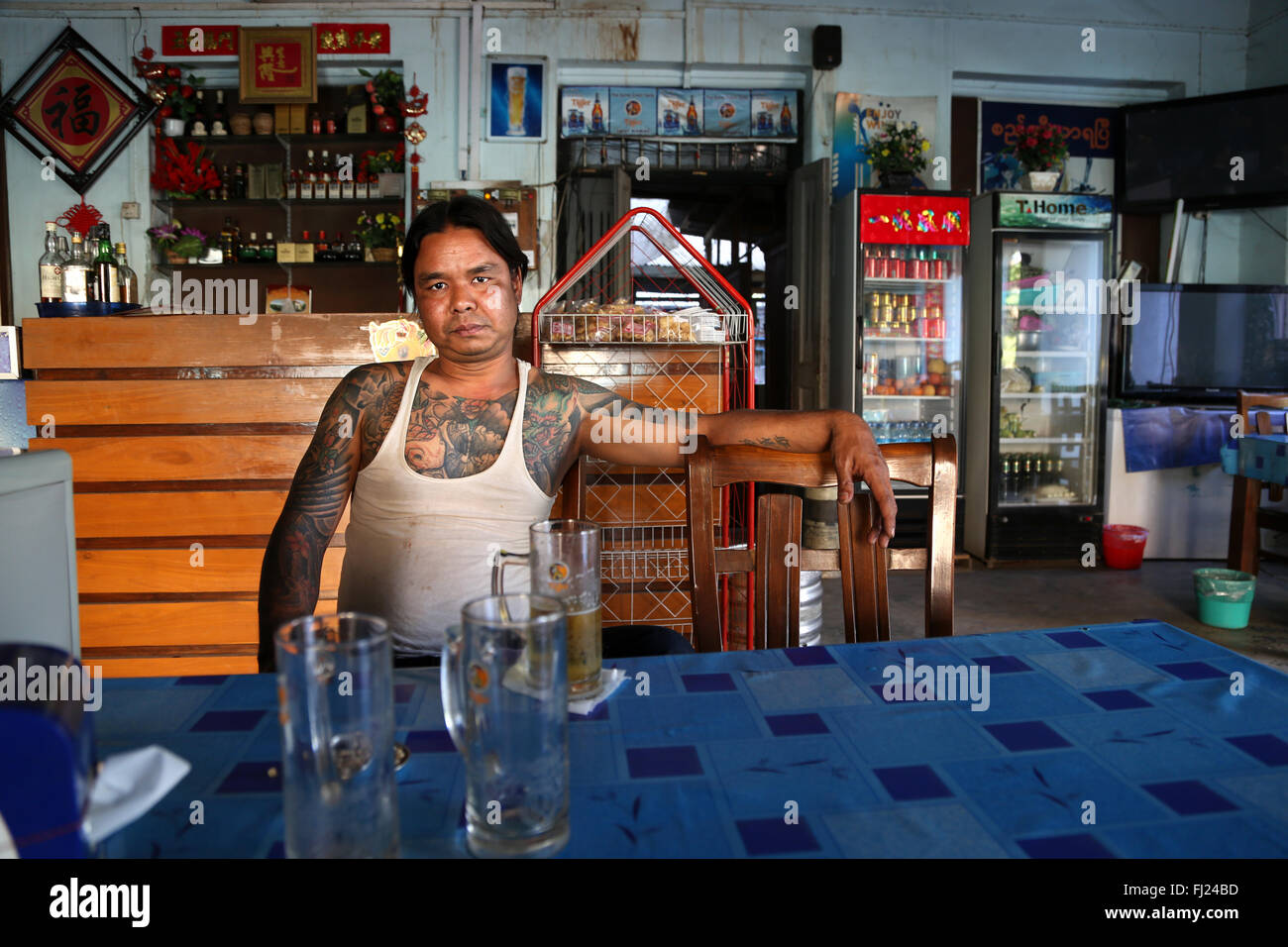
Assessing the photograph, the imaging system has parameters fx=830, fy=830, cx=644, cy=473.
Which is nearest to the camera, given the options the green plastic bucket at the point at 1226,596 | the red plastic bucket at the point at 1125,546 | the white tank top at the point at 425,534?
the white tank top at the point at 425,534

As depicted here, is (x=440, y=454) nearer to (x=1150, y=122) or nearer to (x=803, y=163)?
(x=803, y=163)

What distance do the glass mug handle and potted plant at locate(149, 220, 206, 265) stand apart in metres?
5.67

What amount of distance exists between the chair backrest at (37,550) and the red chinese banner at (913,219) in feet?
16.3

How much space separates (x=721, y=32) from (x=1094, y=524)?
4065mm

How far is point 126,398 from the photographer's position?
282 cm

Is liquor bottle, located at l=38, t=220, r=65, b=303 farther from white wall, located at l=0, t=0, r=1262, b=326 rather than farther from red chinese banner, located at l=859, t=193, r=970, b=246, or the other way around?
red chinese banner, located at l=859, t=193, r=970, b=246

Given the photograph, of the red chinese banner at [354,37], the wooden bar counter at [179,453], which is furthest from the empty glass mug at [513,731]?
the red chinese banner at [354,37]

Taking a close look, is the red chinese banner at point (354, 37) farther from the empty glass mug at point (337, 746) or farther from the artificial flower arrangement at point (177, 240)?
the empty glass mug at point (337, 746)

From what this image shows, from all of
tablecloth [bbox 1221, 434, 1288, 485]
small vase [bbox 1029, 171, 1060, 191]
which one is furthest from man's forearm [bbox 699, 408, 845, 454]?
small vase [bbox 1029, 171, 1060, 191]

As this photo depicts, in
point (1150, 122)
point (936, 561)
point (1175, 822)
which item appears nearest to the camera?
point (1175, 822)

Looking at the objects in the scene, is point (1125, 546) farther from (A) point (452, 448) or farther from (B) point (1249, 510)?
(A) point (452, 448)

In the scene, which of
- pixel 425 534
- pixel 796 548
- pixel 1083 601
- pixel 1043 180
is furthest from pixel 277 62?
pixel 1083 601

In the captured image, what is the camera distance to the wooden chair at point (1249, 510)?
Result: 423 cm
